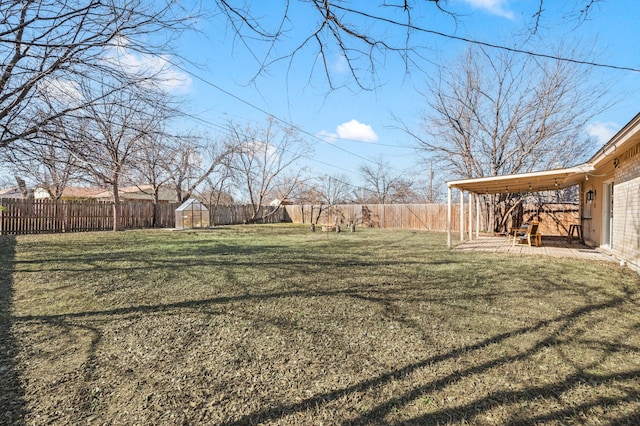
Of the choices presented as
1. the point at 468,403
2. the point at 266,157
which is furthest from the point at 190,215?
the point at 468,403

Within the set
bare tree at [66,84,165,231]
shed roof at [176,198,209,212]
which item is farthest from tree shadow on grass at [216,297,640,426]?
shed roof at [176,198,209,212]

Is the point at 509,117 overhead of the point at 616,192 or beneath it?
overhead

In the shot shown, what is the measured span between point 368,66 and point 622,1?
261 centimetres

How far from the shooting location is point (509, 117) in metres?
13.6

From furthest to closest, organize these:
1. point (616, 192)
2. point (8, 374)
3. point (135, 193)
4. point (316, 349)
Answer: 1. point (135, 193)
2. point (616, 192)
3. point (316, 349)
4. point (8, 374)

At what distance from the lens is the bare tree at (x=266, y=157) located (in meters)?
21.6

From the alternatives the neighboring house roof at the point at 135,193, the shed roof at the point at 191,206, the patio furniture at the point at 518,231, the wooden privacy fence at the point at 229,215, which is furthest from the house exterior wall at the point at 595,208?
the neighboring house roof at the point at 135,193

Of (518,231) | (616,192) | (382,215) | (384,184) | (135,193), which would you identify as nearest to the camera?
(616,192)

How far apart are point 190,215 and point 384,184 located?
65.3 ft

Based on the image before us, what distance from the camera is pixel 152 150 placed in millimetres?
4316

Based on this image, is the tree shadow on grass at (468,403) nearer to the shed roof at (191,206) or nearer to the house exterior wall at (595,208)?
the house exterior wall at (595,208)

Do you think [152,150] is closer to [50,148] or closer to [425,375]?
[50,148]

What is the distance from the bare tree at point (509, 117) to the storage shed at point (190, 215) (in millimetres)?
11450

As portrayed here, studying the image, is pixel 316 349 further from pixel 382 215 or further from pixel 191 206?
pixel 382 215
